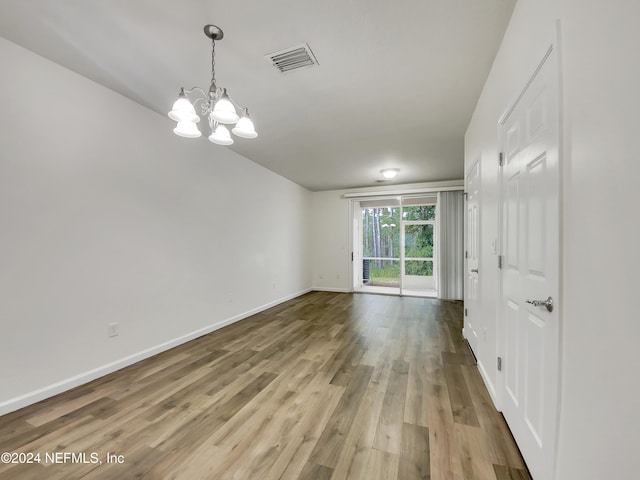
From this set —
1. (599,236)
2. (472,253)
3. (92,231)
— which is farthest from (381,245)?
(599,236)

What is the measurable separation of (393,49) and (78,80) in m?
2.66

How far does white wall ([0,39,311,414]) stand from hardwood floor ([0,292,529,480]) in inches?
14.0

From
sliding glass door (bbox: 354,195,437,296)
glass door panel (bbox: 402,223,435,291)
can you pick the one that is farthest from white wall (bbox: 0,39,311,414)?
glass door panel (bbox: 402,223,435,291)

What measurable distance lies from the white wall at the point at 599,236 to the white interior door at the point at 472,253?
169 cm

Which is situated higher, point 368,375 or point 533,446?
point 533,446

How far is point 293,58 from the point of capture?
6.76 feet

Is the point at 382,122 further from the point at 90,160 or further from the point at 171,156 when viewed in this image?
the point at 90,160

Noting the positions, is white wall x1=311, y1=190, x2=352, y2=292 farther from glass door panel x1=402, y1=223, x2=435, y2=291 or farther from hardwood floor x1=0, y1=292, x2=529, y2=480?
hardwood floor x1=0, y1=292, x2=529, y2=480

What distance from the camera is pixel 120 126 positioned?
2615mm

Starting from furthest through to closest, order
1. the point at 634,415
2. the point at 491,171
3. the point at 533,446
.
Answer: the point at 491,171, the point at 533,446, the point at 634,415

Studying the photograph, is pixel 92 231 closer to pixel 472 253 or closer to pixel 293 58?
pixel 293 58

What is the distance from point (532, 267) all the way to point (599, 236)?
0.59 meters

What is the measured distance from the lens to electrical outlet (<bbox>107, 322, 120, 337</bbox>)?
8.23 feet

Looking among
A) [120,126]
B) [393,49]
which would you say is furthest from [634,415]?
[120,126]
